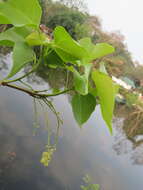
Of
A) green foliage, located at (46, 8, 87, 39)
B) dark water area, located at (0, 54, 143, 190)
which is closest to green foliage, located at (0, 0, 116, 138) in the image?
dark water area, located at (0, 54, 143, 190)

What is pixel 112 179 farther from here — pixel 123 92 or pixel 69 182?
pixel 123 92

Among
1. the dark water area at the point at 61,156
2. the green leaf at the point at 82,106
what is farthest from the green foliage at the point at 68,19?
the green leaf at the point at 82,106

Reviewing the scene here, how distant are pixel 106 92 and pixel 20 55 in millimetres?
58

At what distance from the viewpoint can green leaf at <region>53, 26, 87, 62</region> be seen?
0.09 metres

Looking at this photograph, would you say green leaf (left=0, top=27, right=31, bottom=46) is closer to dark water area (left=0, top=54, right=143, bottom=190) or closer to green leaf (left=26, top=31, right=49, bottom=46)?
green leaf (left=26, top=31, right=49, bottom=46)

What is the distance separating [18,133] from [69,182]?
1.25ft

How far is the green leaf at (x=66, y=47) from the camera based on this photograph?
0.30ft

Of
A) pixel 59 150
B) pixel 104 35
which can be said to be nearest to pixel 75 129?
pixel 59 150

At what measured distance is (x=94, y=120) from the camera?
161 cm

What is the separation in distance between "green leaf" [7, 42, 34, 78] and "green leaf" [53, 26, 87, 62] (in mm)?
15

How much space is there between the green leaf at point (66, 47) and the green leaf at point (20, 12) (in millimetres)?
15

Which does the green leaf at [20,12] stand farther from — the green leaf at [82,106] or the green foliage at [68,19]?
the green foliage at [68,19]

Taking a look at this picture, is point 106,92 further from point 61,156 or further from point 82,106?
point 61,156

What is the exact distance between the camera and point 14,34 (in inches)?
3.9
